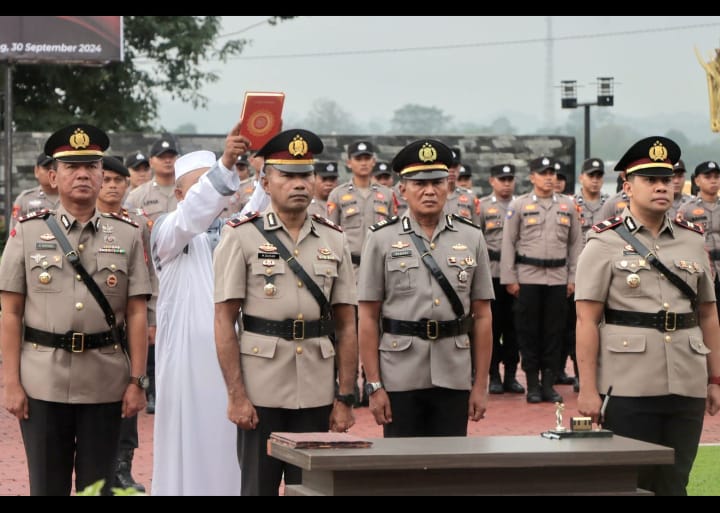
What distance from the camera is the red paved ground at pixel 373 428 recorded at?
912cm

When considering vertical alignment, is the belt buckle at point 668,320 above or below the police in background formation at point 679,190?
Answer: below

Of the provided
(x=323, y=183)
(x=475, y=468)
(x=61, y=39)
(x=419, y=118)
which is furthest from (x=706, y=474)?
(x=419, y=118)

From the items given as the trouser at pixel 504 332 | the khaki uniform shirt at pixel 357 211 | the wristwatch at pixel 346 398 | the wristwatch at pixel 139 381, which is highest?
the khaki uniform shirt at pixel 357 211

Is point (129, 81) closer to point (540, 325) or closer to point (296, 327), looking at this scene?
point (540, 325)

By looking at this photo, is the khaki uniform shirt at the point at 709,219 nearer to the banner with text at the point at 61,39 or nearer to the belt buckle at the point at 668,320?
the belt buckle at the point at 668,320

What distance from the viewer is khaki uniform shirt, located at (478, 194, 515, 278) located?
14102 millimetres

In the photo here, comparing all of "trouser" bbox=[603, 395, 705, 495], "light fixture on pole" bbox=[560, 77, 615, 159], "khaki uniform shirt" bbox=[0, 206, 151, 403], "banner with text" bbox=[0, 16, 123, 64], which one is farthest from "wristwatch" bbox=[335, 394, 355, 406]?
Answer: "light fixture on pole" bbox=[560, 77, 615, 159]

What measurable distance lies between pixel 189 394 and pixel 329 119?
72.1 m

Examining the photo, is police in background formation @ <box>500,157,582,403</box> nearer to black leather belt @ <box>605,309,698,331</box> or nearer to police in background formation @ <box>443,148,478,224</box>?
police in background formation @ <box>443,148,478,224</box>

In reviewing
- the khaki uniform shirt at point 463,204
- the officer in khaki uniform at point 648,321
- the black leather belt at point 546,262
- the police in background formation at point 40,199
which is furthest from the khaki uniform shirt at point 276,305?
the khaki uniform shirt at point 463,204

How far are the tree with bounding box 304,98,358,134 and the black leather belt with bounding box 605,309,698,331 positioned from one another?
64833mm

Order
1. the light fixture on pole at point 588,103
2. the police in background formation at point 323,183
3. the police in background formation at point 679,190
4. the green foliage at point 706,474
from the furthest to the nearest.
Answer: the light fixture on pole at point 588,103, the police in background formation at point 323,183, the police in background formation at point 679,190, the green foliage at point 706,474

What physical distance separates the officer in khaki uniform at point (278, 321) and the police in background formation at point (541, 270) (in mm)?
6703

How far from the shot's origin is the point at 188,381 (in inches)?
276
